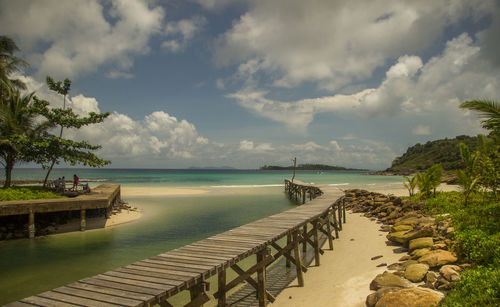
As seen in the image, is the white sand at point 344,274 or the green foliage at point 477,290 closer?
the green foliage at point 477,290

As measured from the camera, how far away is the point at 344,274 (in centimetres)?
845

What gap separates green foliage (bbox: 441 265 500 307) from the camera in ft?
15.1

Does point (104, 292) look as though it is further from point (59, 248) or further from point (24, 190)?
point (24, 190)

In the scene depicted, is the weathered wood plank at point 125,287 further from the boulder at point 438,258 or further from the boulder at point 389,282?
the boulder at point 438,258

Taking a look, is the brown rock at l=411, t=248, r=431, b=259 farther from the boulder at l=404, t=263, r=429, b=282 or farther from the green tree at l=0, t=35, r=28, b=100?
the green tree at l=0, t=35, r=28, b=100

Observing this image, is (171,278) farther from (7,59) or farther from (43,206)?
(7,59)

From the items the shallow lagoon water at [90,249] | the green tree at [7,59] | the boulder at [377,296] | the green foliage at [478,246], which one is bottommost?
the shallow lagoon water at [90,249]

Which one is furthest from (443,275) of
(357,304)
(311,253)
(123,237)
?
(123,237)

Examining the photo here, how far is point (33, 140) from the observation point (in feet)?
55.3

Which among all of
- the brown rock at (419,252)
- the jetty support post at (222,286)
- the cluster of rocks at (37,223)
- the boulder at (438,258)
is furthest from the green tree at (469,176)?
the cluster of rocks at (37,223)

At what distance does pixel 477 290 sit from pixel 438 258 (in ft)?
7.32

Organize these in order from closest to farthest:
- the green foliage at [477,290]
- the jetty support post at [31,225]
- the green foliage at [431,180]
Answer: the green foliage at [477,290] < the jetty support post at [31,225] < the green foliage at [431,180]

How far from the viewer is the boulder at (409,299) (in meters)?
5.13

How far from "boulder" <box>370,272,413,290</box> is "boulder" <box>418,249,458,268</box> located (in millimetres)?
1092
